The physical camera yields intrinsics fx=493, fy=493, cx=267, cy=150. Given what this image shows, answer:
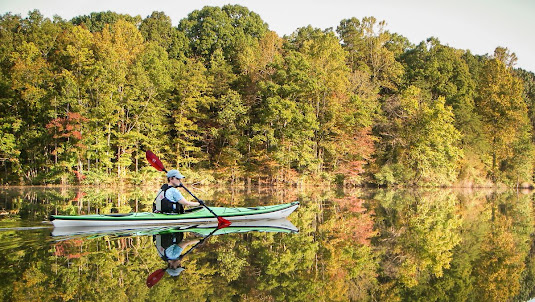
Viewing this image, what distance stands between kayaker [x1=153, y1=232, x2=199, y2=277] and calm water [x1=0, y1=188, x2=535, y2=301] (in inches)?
5.3

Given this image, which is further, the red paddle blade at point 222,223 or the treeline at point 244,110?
the treeline at point 244,110

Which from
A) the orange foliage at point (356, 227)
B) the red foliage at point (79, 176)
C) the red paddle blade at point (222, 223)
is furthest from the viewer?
the red foliage at point (79, 176)

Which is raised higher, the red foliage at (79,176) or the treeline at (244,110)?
the treeline at (244,110)

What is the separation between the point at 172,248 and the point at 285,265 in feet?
6.90

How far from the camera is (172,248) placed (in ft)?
28.2

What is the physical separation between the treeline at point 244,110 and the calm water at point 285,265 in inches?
718

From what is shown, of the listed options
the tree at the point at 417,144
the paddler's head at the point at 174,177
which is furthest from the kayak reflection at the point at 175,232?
the tree at the point at 417,144

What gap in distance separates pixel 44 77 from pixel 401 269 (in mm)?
26739

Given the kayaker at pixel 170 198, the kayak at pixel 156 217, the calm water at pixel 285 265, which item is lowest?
the calm water at pixel 285 265

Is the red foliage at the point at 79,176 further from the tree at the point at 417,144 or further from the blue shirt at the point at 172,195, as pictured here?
the tree at the point at 417,144

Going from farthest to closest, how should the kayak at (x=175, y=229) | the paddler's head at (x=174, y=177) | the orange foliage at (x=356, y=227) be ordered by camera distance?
the paddler's head at (x=174, y=177) < the orange foliage at (x=356, y=227) < the kayak at (x=175, y=229)

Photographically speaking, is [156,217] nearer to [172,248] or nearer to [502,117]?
[172,248]

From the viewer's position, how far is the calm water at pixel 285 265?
19.9ft

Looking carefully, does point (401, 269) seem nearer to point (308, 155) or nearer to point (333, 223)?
point (333, 223)
